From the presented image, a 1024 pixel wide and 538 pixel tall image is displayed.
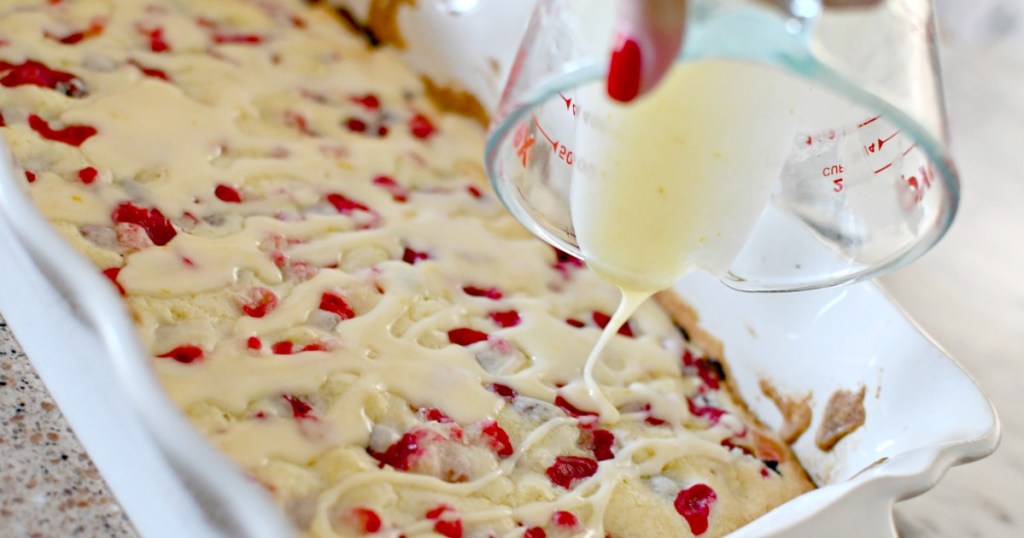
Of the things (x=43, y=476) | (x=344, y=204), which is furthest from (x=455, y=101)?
(x=43, y=476)

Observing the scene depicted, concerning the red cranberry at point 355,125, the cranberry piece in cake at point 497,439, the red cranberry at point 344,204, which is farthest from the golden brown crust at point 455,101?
the cranberry piece in cake at point 497,439

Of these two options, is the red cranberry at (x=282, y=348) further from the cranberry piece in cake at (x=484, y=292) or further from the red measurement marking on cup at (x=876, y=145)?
the red measurement marking on cup at (x=876, y=145)

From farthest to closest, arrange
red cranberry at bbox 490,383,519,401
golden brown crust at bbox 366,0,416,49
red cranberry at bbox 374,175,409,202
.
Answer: golden brown crust at bbox 366,0,416,49, red cranberry at bbox 374,175,409,202, red cranberry at bbox 490,383,519,401

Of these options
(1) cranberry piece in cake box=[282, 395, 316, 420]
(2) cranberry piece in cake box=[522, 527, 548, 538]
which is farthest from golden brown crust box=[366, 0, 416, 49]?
(2) cranberry piece in cake box=[522, 527, 548, 538]

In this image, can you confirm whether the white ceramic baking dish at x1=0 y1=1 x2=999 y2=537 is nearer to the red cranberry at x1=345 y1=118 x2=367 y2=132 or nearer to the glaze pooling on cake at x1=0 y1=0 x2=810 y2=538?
the glaze pooling on cake at x1=0 y1=0 x2=810 y2=538

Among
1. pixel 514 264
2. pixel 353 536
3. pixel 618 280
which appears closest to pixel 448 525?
pixel 353 536

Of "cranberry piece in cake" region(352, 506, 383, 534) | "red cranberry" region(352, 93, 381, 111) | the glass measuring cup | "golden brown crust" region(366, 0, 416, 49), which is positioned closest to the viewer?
the glass measuring cup

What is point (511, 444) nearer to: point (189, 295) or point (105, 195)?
point (189, 295)
